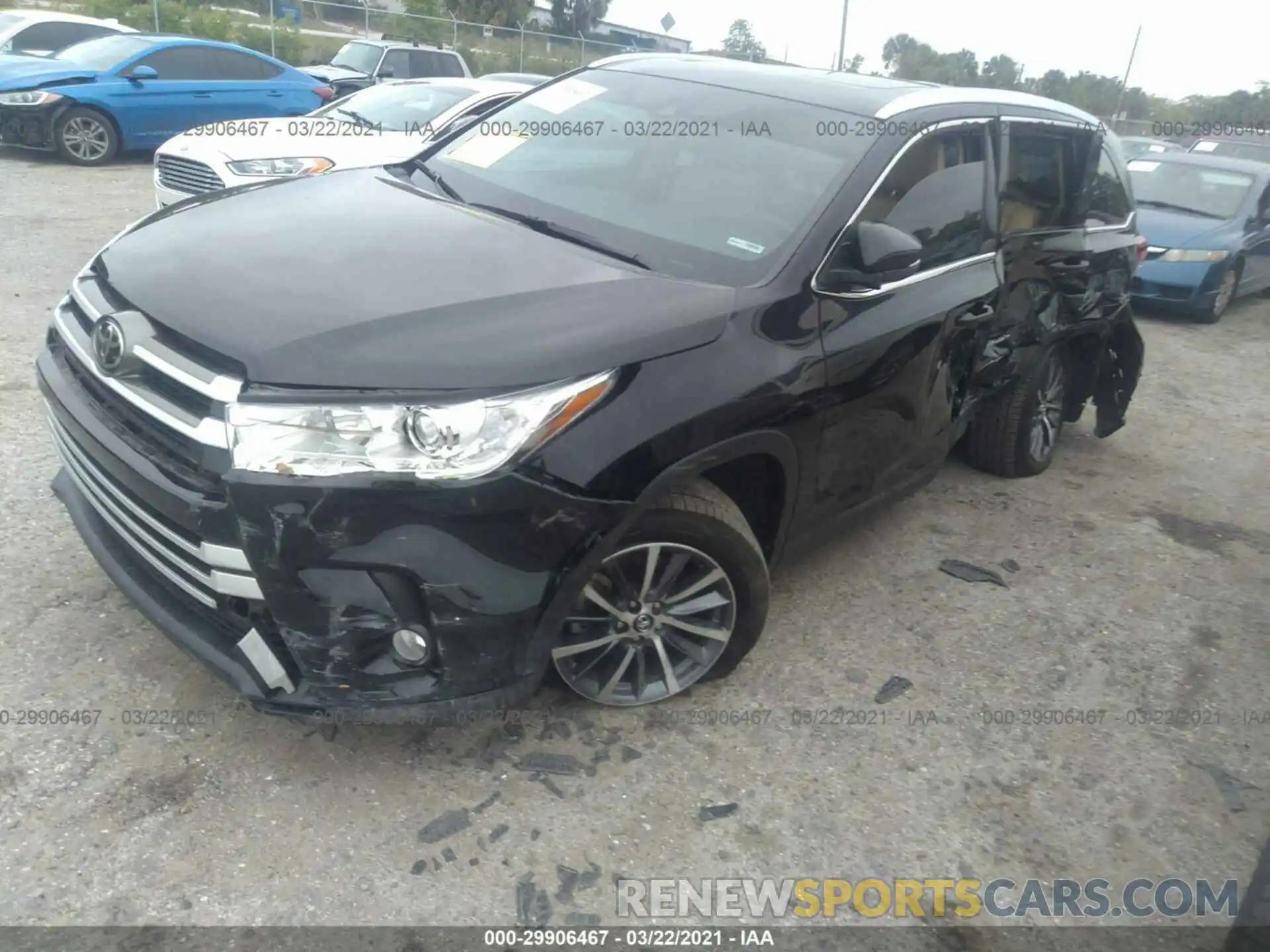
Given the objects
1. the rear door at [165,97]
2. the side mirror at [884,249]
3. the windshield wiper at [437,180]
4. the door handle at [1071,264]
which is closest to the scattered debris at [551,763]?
the side mirror at [884,249]

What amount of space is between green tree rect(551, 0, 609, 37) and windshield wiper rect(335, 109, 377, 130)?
120 ft

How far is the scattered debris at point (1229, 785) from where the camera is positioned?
301 cm

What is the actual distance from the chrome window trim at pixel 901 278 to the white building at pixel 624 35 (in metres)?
29.4

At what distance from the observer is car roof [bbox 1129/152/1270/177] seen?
33.7 ft

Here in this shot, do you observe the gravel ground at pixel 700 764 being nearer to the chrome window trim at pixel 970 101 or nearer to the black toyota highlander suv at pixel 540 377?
the black toyota highlander suv at pixel 540 377

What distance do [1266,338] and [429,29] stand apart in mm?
22418

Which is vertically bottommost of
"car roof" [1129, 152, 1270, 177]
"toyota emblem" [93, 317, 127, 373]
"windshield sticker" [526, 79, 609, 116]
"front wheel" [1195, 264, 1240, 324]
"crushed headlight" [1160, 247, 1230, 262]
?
"front wheel" [1195, 264, 1240, 324]

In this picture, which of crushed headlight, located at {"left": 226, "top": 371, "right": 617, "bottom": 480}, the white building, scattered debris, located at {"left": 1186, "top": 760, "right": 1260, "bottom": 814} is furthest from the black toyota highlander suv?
the white building

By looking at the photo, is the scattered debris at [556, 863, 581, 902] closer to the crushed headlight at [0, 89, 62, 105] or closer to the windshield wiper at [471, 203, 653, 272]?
the windshield wiper at [471, 203, 653, 272]

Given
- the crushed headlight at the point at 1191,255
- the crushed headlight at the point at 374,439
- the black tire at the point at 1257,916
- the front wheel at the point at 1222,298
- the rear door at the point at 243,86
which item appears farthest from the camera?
the rear door at the point at 243,86

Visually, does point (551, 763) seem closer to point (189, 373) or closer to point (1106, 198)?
point (189, 373)

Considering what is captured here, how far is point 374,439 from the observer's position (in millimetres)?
2271

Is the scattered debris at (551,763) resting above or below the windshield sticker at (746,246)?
below

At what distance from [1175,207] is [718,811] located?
985cm
